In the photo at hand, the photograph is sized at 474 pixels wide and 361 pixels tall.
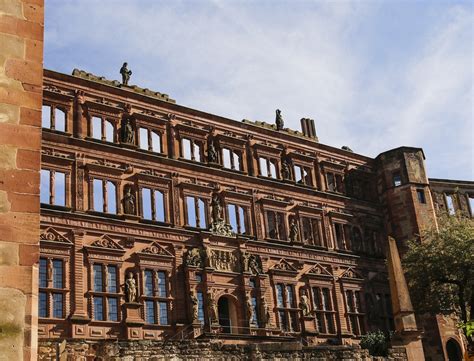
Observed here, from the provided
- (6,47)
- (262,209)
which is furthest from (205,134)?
(6,47)

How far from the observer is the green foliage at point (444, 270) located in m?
36.0

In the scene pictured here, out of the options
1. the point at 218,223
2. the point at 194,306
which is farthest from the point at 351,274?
the point at 194,306

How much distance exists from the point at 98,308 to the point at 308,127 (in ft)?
73.7

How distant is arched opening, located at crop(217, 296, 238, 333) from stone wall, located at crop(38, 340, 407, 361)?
28.7 ft

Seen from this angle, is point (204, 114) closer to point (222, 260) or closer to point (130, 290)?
point (222, 260)

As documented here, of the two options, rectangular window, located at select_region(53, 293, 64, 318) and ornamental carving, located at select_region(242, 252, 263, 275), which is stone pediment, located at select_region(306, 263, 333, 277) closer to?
ornamental carving, located at select_region(242, 252, 263, 275)

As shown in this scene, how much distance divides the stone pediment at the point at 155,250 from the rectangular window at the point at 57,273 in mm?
4369

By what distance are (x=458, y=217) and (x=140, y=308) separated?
21948mm

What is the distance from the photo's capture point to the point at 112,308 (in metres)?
31.5

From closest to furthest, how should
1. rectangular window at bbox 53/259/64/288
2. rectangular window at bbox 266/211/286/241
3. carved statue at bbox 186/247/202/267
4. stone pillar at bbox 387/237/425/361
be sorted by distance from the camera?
stone pillar at bbox 387/237/425/361 → rectangular window at bbox 53/259/64/288 → carved statue at bbox 186/247/202/267 → rectangular window at bbox 266/211/286/241

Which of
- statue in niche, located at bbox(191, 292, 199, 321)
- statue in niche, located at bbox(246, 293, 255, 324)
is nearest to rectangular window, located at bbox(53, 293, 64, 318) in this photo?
statue in niche, located at bbox(191, 292, 199, 321)

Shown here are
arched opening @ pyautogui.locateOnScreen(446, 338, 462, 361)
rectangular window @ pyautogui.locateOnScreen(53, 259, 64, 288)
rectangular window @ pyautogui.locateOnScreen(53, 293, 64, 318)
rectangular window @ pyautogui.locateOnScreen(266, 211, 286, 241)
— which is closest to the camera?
rectangular window @ pyautogui.locateOnScreen(53, 293, 64, 318)

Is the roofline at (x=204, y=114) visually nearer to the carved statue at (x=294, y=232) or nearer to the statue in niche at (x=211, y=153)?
the statue in niche at (x=211, y=153)

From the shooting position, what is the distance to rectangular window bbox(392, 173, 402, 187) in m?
46.9
